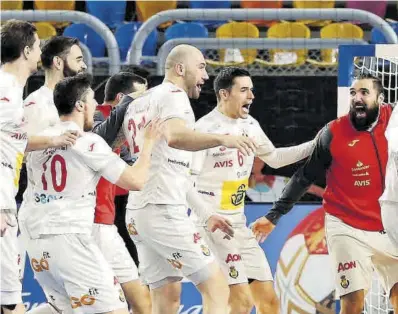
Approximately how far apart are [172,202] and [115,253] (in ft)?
2.57

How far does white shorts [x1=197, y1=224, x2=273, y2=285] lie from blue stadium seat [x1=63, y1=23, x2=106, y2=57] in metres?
4.35

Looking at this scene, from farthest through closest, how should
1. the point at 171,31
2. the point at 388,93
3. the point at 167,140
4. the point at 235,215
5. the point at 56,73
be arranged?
the point at 171,31
the point at 388,93
the point at 235,215
the point at 56,73
the point at 167,140

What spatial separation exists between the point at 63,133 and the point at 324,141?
2.20 metres

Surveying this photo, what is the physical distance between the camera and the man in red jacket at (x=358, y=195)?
7047 mm

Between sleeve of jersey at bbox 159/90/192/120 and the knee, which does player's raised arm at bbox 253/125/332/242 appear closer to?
the knee

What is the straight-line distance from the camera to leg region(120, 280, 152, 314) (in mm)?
7125

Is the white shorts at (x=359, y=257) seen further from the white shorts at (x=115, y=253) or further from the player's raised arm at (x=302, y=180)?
the white shorts at (x=115, y=253)

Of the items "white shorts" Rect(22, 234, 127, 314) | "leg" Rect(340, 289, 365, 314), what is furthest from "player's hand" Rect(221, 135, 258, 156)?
"leg" Rect(340, 289, 365, 314)

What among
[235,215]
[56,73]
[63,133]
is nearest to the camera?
[63,133]

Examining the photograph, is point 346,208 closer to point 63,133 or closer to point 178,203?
point 178,203

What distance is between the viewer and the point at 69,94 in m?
5.96

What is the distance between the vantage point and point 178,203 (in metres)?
6.59

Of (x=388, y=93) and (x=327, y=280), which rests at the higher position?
(x=388, y=93)

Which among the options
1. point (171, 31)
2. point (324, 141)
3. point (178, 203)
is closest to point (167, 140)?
point (178, 203)
